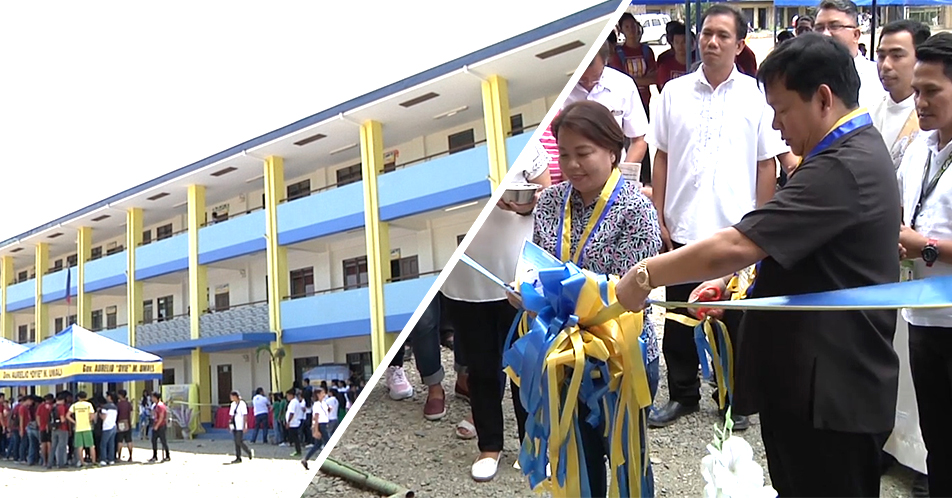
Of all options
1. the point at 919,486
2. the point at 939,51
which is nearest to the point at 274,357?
the point at 939,51

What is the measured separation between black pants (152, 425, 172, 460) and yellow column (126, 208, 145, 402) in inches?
1.2

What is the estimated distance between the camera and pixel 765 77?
0.84 meters

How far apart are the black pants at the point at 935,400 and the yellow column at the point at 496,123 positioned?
2.26ft

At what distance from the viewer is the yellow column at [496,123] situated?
30.5 inches

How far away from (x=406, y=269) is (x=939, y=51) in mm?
719

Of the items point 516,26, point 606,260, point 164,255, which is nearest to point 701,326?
point 606,260

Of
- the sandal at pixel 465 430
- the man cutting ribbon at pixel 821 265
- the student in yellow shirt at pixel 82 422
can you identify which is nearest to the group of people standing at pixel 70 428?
the student in yellow shirt at pixel 82 422

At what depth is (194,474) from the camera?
821mm

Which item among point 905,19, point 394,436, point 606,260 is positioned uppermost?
point 905,19

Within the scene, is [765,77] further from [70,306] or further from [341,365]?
[70,306]

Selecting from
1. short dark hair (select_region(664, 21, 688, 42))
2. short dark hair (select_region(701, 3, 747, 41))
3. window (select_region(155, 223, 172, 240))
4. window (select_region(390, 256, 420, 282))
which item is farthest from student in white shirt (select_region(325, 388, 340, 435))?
short dark hair (select_region(664, 21, 688, 42))

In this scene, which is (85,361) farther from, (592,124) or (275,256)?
(592,124)

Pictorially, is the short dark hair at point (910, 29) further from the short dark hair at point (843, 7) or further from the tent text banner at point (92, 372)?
the tent text banner at point (92, 372)

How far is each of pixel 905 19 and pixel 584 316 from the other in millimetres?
690
